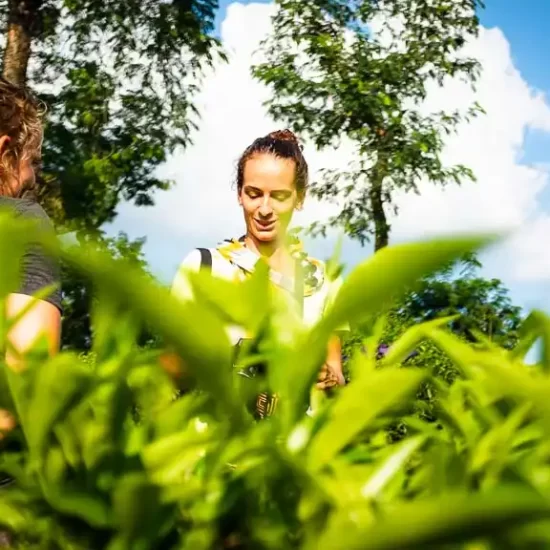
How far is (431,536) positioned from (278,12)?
1794 cm

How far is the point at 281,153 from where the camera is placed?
9.73ft

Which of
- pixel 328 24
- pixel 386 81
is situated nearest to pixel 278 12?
pixel 328 24

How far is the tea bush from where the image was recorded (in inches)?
13.9

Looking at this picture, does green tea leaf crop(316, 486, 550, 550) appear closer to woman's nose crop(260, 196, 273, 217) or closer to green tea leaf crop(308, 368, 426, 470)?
green tea leaf crop(308, 368, 426, 470)

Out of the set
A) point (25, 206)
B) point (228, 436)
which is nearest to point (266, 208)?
point (25, 206)

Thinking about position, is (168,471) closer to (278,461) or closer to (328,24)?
(278,461)

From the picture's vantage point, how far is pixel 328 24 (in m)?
17.6

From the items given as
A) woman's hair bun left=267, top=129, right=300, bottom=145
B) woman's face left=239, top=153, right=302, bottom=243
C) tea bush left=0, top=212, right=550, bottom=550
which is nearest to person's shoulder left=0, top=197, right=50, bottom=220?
tea bush left=0, top=212, right=550, bottom=550

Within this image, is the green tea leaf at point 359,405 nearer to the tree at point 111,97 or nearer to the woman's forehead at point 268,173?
the woman's forehead at point 268,173

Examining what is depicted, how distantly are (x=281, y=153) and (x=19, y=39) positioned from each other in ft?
34.2

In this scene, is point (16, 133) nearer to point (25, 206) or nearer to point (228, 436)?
point (25, 206)

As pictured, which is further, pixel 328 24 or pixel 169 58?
pixel 328 24

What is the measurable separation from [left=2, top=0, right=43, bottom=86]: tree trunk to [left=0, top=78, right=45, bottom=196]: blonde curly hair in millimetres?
10623

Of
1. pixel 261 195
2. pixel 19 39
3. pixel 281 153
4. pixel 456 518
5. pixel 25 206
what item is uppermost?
pixel 19 39
